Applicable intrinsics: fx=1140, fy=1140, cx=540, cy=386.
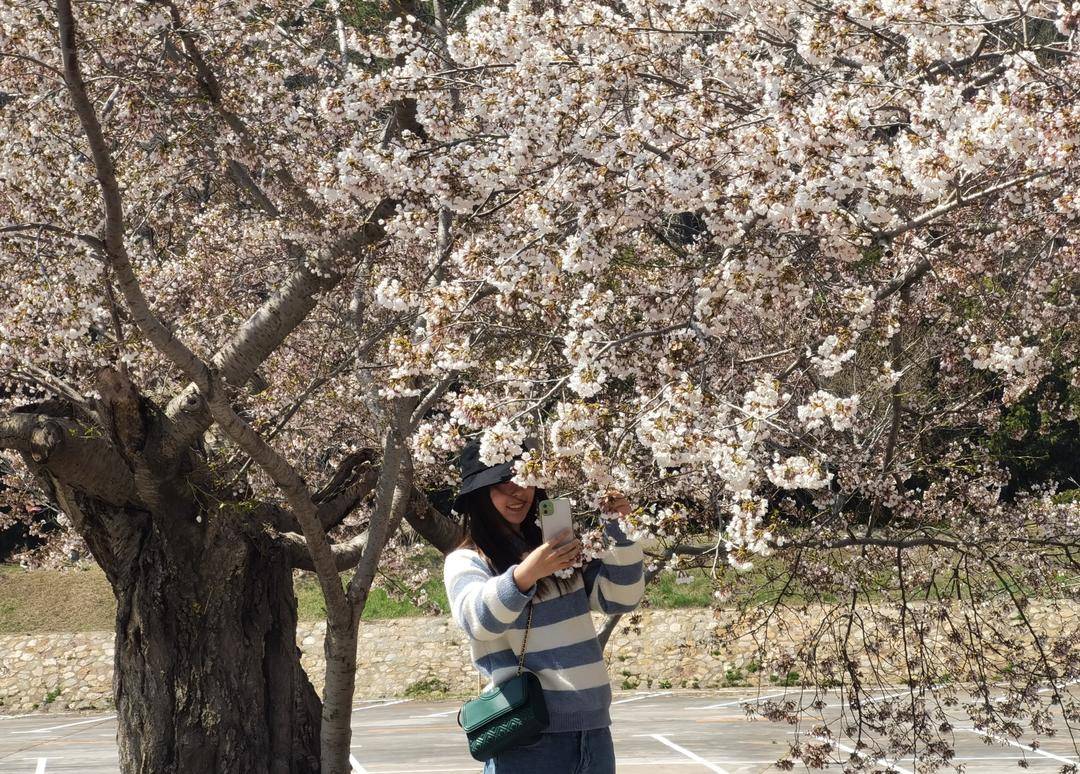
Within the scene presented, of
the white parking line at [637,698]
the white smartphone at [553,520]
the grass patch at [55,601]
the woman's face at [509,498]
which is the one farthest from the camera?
the grass patch at [55,601]

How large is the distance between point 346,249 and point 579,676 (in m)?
4.10

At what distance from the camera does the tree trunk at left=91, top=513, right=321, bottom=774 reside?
24.7 feet

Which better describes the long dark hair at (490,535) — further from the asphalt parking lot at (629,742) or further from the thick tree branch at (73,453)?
the asphalt parking lot at (629,742)

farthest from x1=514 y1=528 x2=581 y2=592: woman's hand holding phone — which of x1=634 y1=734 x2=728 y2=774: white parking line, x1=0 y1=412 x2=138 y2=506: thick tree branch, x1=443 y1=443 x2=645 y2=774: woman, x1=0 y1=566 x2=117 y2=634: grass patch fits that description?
x1=0 y1=566 x2=117 y2=634: grass patch

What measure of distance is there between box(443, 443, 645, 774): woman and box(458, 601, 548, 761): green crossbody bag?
2.3 inches

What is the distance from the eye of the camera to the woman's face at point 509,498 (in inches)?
153

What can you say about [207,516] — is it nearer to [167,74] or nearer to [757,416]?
[167,74]

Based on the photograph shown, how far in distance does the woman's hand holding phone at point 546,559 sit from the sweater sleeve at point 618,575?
1.07 feet

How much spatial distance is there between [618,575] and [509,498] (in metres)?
0.45

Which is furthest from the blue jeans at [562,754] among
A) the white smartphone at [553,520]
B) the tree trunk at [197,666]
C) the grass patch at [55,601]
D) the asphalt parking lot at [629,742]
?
the grass patch at [55,601]

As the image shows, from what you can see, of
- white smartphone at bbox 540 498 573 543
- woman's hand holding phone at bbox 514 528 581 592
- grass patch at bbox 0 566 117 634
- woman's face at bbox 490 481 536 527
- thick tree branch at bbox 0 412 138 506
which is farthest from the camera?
grass patch at bbox 0 566 117 634

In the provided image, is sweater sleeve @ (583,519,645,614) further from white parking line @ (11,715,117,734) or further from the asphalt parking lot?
white parking line @ (11,715,117,734)

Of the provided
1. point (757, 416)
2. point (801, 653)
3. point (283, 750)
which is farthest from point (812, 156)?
point (283, 750)

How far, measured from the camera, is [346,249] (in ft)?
23.1
